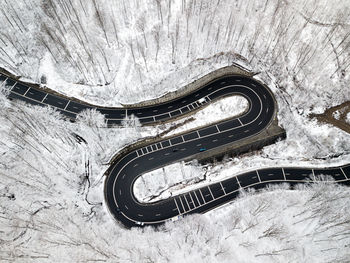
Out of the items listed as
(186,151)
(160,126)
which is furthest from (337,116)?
(160,126)

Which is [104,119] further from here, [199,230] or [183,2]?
[183,2]

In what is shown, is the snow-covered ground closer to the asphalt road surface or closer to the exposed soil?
the exposed soil

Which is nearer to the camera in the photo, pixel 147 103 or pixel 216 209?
pixel 216 209

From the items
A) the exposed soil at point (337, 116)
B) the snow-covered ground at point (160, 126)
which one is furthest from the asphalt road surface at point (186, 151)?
the exposed soil at point (337, 116)

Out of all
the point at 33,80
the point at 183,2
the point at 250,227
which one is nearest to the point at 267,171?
the point at 250,227

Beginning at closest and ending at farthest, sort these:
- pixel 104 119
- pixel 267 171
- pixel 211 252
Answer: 1. pixel 211 252
2. pixel 267 171
3. pixel 104 119

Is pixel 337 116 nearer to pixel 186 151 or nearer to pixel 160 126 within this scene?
pixel 186 151
